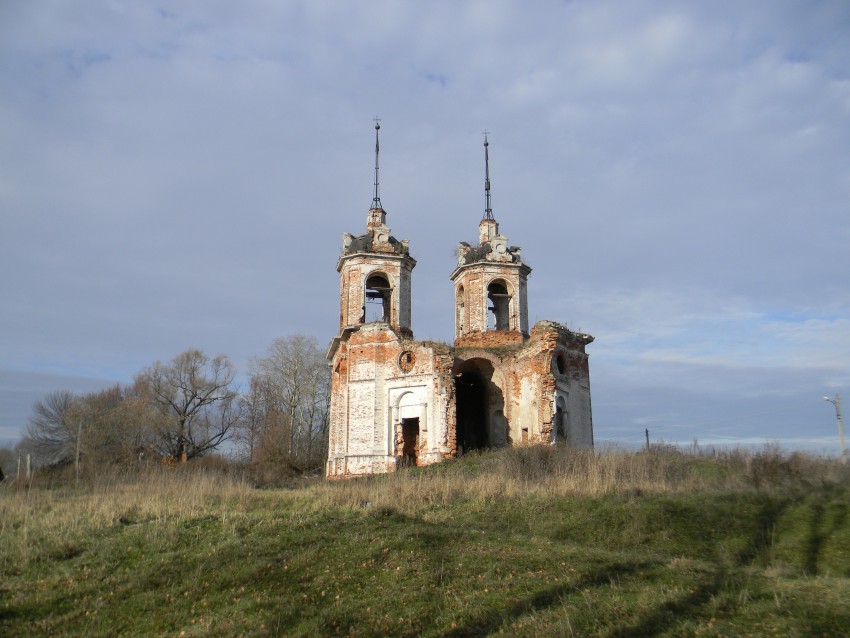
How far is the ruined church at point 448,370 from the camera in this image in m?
24.1

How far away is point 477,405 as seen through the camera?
27.4 meters

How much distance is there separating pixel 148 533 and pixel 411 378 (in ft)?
48.5

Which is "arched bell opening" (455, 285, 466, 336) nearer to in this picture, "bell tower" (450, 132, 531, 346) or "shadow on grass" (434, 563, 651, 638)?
"bell tower" (450, 132, 531, 346)

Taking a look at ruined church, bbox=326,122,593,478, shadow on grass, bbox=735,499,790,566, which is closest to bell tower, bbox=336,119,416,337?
ruined church, bbox=326,122,593,478

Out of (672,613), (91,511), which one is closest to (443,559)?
(672,613)

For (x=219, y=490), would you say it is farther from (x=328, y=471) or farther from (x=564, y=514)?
(x=328, y=471)

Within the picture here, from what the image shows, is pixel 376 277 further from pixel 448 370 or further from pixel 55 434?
pixel 55 434

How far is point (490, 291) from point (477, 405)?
4.69m

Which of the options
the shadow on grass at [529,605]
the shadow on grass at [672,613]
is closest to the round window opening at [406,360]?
the shadow on grass at [529,605]

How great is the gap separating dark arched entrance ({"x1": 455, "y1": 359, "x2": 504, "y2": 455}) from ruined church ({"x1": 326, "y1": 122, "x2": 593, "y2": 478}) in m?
0.04

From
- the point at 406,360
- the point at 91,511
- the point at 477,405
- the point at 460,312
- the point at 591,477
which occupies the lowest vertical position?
the point at 91,511

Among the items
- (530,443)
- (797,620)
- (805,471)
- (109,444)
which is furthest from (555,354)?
(109,444)

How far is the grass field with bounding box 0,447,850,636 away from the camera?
6.97m

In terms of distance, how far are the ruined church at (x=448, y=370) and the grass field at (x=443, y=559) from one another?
27.3 feet
